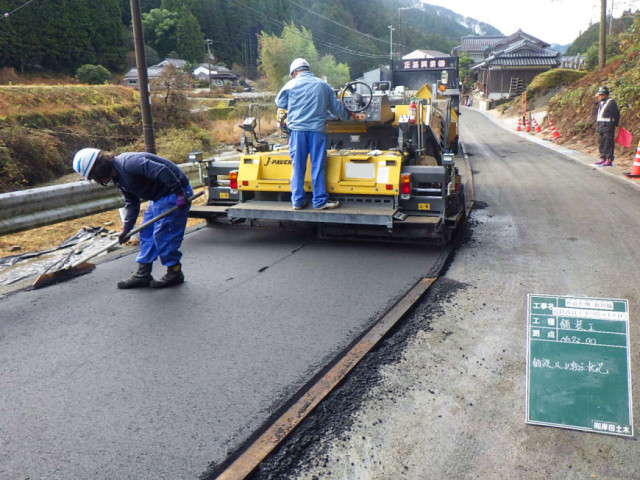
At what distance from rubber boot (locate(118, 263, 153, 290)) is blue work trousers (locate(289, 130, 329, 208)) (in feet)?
6.39

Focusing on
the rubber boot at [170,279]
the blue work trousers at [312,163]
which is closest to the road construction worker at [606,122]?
the blue work trousers at [312,163]

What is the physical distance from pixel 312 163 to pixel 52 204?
12.6 feet

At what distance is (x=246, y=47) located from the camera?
79562mm

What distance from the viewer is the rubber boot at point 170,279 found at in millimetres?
5059

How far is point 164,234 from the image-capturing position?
5.02m

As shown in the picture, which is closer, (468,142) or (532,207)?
(532,207)

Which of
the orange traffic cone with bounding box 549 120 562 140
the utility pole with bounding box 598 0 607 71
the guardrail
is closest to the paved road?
the guardrail

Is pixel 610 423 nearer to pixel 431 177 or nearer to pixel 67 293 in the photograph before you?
pixel 431 177

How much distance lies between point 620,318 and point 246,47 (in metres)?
83.5

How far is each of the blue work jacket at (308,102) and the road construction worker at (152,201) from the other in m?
1.67

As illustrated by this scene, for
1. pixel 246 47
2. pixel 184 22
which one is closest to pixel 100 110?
pixel 184 22

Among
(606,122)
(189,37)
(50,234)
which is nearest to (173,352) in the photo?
(50,234)

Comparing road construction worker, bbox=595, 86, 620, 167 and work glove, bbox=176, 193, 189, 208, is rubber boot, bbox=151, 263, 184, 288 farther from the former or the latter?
road construction worker, bbox=595, 86, 620, 167

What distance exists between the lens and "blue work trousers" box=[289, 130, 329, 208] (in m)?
6.14
